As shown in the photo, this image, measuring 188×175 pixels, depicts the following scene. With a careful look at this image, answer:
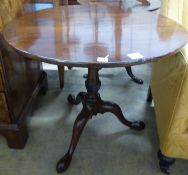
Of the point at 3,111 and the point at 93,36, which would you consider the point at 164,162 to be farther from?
the point at 3,111

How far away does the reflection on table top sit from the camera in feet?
2.79

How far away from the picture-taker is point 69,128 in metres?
1.51

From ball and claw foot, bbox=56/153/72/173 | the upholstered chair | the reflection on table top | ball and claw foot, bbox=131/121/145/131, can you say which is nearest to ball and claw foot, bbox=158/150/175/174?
the upholstered chair

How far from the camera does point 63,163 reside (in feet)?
4.05

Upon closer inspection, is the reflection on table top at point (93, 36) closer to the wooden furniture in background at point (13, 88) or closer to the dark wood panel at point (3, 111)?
the wooden furniture in background at point (13, 88)

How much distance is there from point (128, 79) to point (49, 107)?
2.23ft

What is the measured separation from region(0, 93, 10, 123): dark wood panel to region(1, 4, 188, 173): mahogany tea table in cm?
34

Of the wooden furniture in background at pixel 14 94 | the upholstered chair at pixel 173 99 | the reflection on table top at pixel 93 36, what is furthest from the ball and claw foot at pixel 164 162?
the wooden furniture in background at pixel 14 94

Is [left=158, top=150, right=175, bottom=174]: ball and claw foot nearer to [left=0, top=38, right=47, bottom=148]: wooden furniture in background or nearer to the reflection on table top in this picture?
the reflection on table top

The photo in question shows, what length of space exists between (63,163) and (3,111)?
0.40 meters

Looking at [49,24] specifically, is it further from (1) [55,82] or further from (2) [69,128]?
(1) [55,82]

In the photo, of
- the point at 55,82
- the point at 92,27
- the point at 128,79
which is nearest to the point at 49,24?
the point at 92,27

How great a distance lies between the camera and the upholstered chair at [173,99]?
989mm

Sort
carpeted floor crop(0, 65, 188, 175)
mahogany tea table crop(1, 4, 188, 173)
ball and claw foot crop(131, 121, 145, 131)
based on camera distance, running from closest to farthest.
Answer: mahogany tea table crop(1, 4, 188, 173), carpeted floor crop(0, 65, 188, 175), ball and claw foot crop(131, 121, 145, 131)
